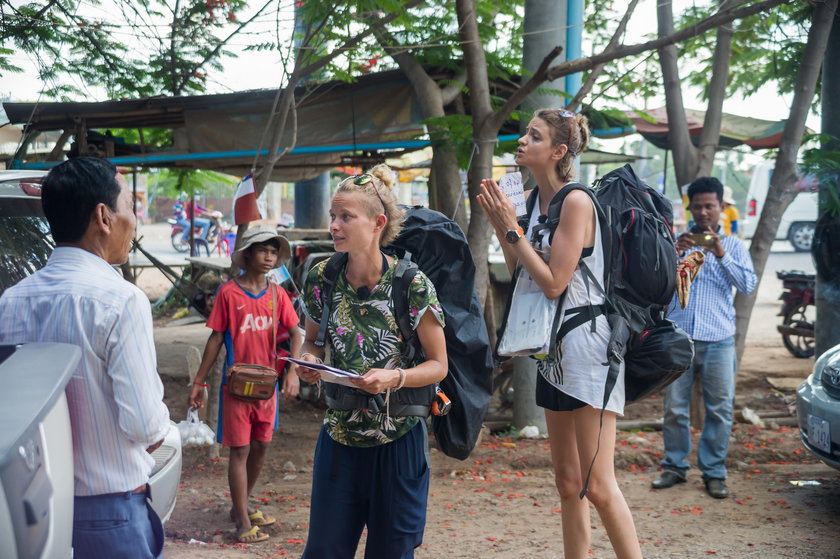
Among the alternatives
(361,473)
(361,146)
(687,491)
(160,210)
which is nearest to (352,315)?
(361,473)

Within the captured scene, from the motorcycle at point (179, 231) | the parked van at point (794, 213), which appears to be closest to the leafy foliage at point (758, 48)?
the parked van at point (794, 213)

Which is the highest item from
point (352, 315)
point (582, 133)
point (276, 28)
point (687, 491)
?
point (276, 28)

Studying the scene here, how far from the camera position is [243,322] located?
522cm

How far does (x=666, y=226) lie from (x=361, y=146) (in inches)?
208

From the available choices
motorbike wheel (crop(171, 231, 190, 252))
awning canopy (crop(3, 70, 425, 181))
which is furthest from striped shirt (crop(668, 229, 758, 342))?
motorbike wheel (crop(171, 231, 190, 252))

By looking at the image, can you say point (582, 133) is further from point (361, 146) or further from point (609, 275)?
point (361, 146)

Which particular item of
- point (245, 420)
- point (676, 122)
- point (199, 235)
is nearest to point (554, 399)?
point (245, 420)

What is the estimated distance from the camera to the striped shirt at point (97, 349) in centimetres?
216

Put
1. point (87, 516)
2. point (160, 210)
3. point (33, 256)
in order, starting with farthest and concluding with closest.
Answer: point (160, 210), point (33, 256), point (87, 516)

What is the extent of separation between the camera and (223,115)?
8508 mm

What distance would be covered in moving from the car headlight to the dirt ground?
0.85m

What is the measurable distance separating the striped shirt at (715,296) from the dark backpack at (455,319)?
2851 mm

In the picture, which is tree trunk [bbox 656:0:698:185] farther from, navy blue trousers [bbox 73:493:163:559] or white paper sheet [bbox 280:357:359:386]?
navy blue trousers [bbox 73:493:163:559]

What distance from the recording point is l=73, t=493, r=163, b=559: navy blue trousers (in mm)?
2229
